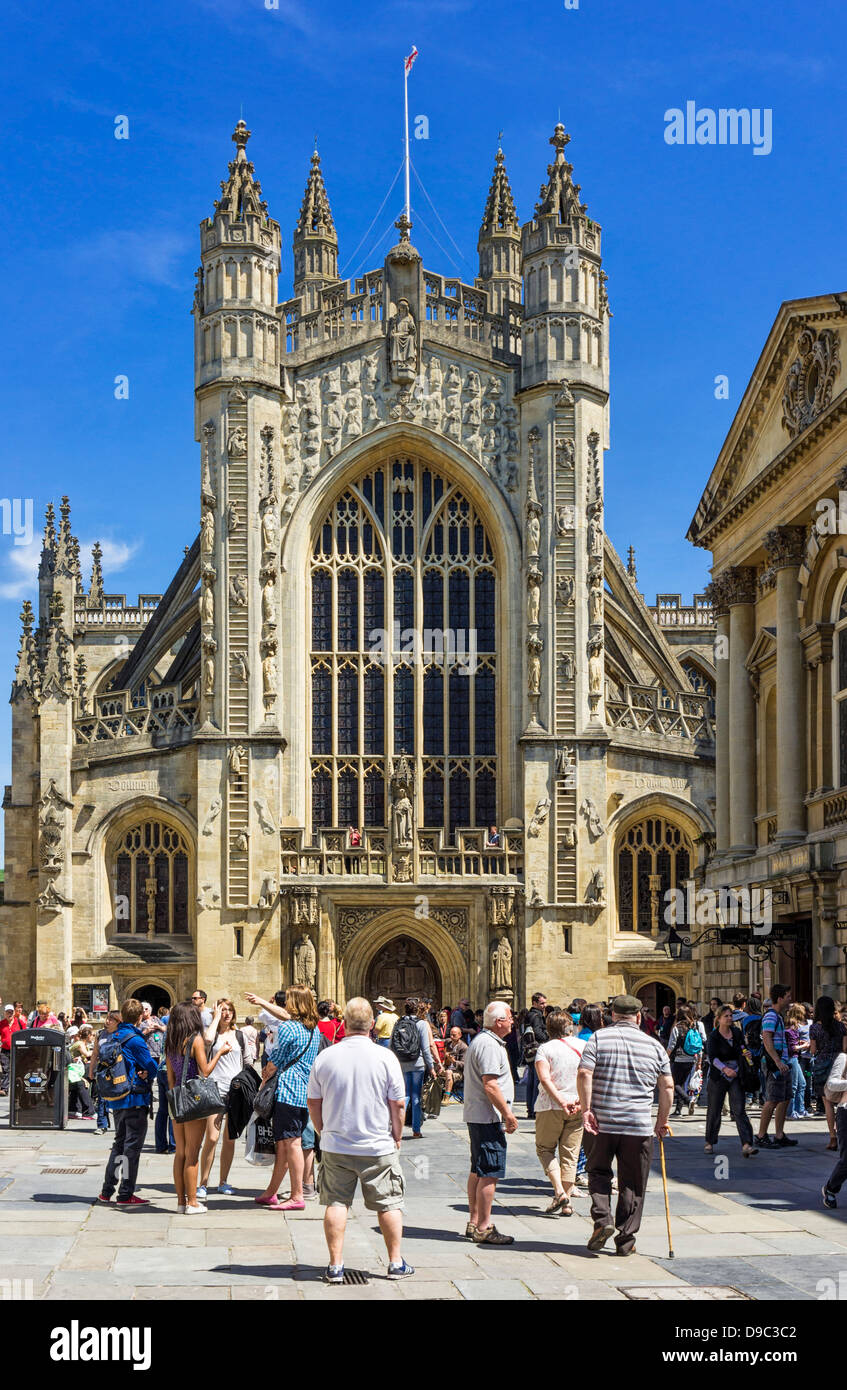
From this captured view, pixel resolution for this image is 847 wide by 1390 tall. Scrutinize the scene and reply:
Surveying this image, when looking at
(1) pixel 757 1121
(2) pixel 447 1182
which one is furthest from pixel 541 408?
(2) pixel 447 1182

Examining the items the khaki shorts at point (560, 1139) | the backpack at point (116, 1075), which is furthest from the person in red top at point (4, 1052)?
the khaki shorts at point (560, 1139)

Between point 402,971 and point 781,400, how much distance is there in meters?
17.5

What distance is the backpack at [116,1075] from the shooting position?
13.1 metres

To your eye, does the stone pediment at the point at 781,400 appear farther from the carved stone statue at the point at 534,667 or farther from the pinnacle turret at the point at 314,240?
the pinnacle turret at the point at 314,240

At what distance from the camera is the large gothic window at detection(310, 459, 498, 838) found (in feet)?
128

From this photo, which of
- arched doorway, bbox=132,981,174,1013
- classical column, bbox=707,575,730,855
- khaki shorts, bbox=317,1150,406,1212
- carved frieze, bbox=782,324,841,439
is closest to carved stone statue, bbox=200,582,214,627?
arched doorway, bbox=132,981,174,1013

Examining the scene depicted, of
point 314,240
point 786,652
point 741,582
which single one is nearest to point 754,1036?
point 786,652

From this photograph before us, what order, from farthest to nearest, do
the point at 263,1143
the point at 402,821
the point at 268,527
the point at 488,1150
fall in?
the point at 268,527
the point at 402,821
the point at 263,1143
the point at 488,1150

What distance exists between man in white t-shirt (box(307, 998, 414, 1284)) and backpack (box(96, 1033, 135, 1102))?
3320mm

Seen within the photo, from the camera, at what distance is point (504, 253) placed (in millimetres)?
54031

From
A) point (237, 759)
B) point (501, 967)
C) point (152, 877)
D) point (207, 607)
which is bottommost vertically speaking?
point (501, 967)

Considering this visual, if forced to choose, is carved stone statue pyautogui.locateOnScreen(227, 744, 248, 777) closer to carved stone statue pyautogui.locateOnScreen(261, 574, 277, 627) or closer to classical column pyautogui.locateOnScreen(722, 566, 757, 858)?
carved stone statue pyautogui.locateOnScreen(261, 574, 277, 627)

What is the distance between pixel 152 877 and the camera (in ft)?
127

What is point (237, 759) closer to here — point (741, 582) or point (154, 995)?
point (154, 995)
